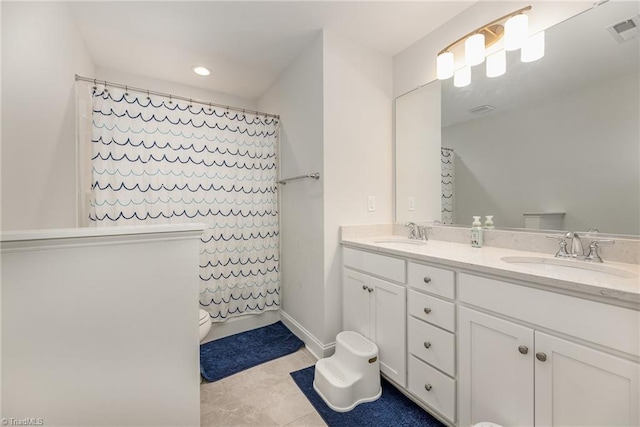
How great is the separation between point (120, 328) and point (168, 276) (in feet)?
0.77

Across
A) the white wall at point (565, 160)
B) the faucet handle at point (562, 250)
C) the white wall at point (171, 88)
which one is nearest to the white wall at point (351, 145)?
the white wall at point (565, 160)

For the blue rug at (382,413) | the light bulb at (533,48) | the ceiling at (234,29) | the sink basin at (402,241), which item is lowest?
the blue rug at (382,413)

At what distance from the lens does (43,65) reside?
129 centimetres

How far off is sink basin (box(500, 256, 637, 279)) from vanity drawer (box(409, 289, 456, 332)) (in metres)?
0.37

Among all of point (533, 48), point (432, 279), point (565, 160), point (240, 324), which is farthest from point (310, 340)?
point (533, 48)

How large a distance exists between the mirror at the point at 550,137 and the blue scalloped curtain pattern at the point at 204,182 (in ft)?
4.84

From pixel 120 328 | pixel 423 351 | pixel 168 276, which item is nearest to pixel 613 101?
pixel 423 351

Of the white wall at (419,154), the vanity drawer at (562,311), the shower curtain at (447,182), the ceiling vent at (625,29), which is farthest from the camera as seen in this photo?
the white wall at (419,154)

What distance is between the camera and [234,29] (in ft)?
5.97

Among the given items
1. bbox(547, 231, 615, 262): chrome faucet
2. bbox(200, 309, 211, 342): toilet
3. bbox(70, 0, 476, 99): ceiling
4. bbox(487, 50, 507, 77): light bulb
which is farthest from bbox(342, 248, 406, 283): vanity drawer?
bbox(70, 0, 476, 99): ceiling

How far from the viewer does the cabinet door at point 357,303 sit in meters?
1.69

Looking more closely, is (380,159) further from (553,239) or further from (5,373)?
(5,373)

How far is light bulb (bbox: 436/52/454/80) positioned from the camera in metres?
1.72

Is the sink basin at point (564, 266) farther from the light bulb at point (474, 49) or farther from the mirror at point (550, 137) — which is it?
the light bulb at point (474, 49)
